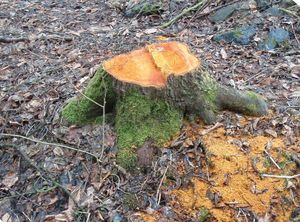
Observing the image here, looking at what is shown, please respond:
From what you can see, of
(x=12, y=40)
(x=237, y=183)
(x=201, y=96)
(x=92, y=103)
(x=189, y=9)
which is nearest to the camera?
(x=237, y=183)

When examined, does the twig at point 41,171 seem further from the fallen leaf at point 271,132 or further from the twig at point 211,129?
the fallen leaf at point 271,132

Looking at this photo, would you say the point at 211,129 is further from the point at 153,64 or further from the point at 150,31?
the point at 150,31

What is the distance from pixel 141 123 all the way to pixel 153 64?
53cm

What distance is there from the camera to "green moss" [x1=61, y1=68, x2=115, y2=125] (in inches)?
143

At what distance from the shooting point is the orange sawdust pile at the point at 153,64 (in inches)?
136

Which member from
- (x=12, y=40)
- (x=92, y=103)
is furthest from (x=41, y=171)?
(x=12, y=40)

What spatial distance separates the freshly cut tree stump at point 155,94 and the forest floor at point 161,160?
122 mm

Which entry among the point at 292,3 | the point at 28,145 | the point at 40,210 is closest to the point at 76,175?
Answer: the point at 40,210

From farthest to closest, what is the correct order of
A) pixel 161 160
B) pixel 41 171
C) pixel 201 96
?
pixel 41 171, pixel 201 96, pixel 161 160

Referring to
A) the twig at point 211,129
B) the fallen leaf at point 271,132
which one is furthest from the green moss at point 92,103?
the fallen leaf at point 271,132

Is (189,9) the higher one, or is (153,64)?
(153,64)

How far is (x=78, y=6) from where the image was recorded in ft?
→ 27.6

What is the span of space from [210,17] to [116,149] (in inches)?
159

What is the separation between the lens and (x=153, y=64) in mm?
3609
